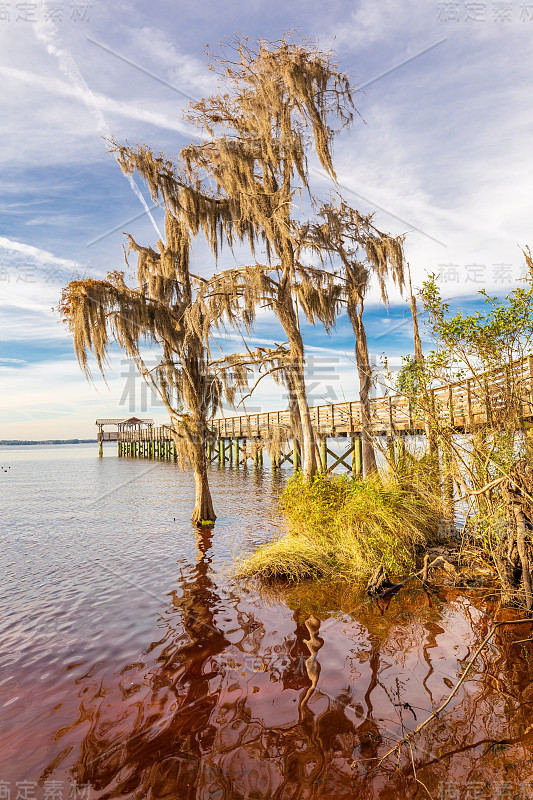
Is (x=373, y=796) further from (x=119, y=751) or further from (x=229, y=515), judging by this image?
(x=229, y=515)

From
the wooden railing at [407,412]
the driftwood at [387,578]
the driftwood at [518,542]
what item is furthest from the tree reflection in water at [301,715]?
the wooden railing at [407,412]

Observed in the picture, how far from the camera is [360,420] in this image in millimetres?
9328

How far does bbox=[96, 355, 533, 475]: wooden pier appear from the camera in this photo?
719cm

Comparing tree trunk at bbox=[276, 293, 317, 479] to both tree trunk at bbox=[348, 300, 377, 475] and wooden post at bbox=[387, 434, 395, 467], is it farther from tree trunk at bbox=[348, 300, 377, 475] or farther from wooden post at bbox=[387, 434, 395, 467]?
wooden post at bbox=[387, 434, 395, 467]

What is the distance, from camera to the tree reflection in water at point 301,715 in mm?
3291

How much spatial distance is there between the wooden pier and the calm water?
10.1 feet

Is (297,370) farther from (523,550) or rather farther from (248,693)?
(248,693)

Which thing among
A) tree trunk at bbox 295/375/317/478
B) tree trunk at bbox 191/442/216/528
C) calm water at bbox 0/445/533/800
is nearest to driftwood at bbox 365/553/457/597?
calm water at bbox 0/445/533/800

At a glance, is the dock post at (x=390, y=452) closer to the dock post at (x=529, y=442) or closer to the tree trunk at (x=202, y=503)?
the dock post at (x=529, y=442)

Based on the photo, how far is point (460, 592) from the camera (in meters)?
6.73

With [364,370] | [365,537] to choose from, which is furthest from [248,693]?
[364,370]

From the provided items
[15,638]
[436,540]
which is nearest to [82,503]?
[15,638]

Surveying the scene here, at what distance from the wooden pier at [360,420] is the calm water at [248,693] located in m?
3.06

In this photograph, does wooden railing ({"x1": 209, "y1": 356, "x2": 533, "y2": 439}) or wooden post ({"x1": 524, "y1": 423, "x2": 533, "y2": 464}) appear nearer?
wooden post ({"x1": 524, "y1": 423, "x2": 533, "y2": 464})
